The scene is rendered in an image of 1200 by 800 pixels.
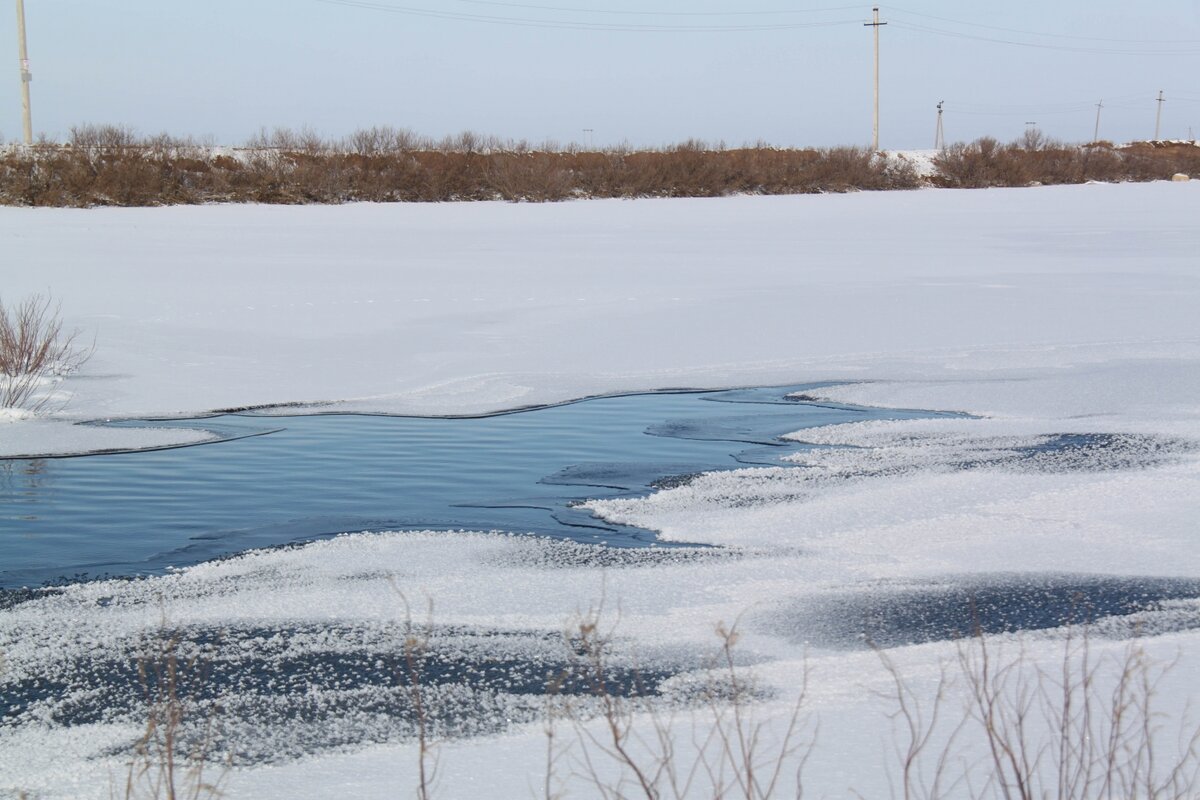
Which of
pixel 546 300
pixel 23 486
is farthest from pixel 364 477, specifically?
pixel 546 300

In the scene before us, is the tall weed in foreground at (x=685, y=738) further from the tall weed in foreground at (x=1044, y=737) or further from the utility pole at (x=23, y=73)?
the utility pole at (x=23, y=73)

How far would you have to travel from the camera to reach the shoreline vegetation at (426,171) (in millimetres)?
28125

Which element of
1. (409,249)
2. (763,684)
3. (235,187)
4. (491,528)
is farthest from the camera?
(235,187)

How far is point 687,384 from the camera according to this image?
33.7ft

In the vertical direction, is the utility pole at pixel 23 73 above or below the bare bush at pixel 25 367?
above

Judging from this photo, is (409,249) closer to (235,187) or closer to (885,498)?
(235,187)

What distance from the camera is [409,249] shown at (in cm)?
1962

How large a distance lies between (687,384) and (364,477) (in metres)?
3.61

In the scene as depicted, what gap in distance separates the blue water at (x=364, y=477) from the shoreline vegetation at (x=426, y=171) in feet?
69.1

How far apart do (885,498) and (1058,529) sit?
90cm

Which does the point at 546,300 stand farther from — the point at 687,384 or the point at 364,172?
the point at 364,172

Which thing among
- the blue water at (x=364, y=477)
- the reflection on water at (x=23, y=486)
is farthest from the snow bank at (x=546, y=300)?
the blue water at (x=364, y=477)

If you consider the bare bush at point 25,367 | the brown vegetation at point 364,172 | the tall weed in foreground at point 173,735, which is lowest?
the tall weed in foreground at point 173,735

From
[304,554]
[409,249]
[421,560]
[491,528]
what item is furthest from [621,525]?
[409,249]
